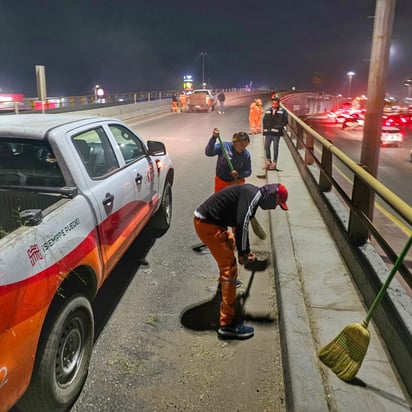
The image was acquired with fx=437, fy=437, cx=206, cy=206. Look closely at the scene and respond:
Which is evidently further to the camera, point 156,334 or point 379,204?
Result: point 379,204

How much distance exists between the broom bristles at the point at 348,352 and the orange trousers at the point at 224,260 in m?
0.99

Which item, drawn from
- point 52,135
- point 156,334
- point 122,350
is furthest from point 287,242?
point 52,135

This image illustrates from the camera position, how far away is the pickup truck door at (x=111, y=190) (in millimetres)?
3812

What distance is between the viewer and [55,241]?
2938mm

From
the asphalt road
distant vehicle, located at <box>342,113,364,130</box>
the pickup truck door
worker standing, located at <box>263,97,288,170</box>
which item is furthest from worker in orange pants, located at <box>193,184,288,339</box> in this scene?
distant vehicle, located at <box>342,113,364,130</box>

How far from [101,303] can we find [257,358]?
1788 millimetres

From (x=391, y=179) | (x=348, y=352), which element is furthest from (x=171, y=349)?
(x=391, y=179)

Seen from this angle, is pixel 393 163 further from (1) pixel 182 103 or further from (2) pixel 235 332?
(1) pixel 182 103

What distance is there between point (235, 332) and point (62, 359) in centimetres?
159

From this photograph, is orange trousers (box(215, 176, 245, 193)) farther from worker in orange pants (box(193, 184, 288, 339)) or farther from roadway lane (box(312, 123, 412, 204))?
roadway lane (box(312, 123, 412, 204))

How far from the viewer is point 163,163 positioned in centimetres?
646

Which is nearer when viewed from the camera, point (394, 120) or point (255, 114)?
point (255, 114)

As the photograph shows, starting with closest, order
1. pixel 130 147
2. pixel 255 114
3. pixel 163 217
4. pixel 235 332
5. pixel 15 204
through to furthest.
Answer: pixel 15 204
pixel 235 332
pixel 130 147
pixel 163 217
pixel 255 114

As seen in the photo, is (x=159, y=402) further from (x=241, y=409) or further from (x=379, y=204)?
(x=379, y=204)
